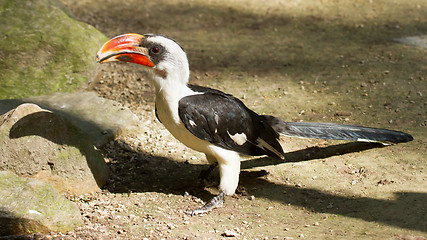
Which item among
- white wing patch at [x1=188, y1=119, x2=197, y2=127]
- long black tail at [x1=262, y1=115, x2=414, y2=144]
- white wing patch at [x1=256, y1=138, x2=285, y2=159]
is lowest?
white wing patch at [x1=256, y1=138, x2=285, y2=159]

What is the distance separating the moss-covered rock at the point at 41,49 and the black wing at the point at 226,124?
2275 millimetres

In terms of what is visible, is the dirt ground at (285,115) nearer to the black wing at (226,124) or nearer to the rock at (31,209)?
the rock at (31,209)

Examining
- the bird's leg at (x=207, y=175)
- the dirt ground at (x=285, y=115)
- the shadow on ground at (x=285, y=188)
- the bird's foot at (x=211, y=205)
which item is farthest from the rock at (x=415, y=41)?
the bird's foot at (x=211, y=205)

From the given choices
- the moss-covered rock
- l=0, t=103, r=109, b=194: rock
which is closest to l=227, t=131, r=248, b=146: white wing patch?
l=0, t=103, r=109, b=194: rock

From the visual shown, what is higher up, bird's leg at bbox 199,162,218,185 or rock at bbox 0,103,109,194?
rock at bbox 0,103,109,194

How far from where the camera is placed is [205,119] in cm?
359

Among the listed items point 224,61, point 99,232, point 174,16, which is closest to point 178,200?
point 99,232

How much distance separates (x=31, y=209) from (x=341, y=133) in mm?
2476

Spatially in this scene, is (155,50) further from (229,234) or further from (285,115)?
(285,115)

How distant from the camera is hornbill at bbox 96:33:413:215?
3.51 m

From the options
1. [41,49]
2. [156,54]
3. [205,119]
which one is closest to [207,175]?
[205,119]

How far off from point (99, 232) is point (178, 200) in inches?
31.9

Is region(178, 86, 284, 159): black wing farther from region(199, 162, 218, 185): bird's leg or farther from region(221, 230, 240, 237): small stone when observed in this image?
region(221, 230, 240, 237): small stone

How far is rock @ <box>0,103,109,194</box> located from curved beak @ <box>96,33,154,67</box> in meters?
0.66
